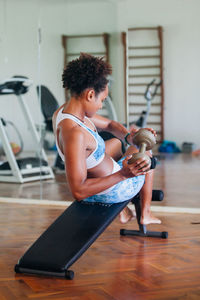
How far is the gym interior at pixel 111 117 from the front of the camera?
77.7 inches

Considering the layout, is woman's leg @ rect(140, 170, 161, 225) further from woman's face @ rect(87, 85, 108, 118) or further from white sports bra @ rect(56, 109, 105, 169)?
woman's face @ rect(87, 85, 108, 118)

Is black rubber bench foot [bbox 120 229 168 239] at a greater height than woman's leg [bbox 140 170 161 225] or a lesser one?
lesser

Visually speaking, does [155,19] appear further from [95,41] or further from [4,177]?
[4,177]

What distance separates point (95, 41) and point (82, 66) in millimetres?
2450

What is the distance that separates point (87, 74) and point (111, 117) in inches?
94.5

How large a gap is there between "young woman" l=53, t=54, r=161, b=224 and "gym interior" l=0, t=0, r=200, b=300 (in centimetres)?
19

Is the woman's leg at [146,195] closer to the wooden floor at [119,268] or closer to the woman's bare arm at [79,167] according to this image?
the wooden floor at [119,268]

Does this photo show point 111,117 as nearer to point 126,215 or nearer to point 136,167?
point 126,215

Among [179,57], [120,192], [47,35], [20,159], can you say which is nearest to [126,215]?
[120,192]

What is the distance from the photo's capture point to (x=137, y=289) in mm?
1816

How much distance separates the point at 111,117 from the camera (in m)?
4.41

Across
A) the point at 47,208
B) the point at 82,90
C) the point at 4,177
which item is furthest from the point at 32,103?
the point at 82,90

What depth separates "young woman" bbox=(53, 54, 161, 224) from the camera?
192 centimetres

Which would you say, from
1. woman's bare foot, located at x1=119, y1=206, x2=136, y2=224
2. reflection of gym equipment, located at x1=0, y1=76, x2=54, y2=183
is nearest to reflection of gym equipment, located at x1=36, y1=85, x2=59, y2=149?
reflection of gym equipment, located at x1=0, y1=76, x2=54, y2=183
